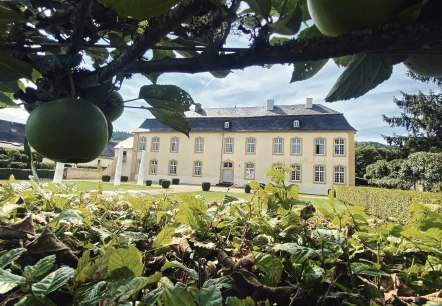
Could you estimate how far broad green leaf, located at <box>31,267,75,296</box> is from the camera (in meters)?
0.76

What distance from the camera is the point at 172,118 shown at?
3.07ft

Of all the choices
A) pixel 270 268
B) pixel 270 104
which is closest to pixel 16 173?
pixel 270 104

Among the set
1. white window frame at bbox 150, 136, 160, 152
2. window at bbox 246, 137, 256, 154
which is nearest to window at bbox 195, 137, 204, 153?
white window frame at bbox 150, 136, 160, 152

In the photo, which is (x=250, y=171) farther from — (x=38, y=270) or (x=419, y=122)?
(x=38, y=270)

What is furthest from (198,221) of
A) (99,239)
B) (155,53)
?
(155,53)

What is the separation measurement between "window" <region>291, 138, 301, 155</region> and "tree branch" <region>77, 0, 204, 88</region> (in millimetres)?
32021

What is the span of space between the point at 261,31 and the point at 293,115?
34440 millimetres

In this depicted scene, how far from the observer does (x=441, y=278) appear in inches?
36.5

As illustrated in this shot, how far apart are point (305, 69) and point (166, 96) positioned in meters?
0.40

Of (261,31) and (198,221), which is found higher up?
(261,31)

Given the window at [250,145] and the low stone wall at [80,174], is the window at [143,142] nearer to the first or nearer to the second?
the low stone wall at [80,174]

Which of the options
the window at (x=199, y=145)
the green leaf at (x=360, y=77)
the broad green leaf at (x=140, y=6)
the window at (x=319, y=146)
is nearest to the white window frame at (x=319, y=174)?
the window at (x=319, y=146)

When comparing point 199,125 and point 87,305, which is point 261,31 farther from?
point 199,125

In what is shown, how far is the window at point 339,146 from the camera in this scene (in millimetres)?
30484
